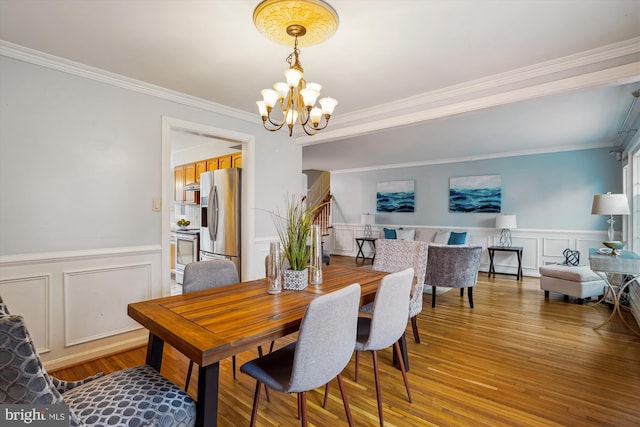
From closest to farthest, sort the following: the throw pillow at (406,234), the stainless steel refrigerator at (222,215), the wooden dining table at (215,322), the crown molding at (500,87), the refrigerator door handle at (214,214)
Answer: the wooden dining table at (215,322) < the crown molding at (500,87) < the stainless steel refrigerator at (222,215) < the refrigerator door handle at (214,214) < the throw pillow at (406,234)

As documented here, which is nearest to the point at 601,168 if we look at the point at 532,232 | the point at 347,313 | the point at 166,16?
the point at 532,232

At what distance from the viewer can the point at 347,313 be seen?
1.51 metres

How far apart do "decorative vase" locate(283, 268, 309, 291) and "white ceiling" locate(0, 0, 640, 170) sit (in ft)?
5.24

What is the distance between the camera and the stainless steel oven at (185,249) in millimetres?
4965

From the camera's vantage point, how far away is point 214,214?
4.34 meters

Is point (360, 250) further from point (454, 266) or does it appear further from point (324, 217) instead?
Answer: point (454, 266)

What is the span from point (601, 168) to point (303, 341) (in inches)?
258

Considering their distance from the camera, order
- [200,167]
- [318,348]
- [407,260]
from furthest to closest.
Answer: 1. [200,167]
2. [407,260]
3. [318,348]

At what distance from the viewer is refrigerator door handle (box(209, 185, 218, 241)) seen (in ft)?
14.2

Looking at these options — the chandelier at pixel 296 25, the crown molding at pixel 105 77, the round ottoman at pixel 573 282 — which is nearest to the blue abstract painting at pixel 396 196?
the round ottoman at pixel 573 282

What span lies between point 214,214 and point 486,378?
352 centimetres

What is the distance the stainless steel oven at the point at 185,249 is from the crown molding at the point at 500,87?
2.77 metres

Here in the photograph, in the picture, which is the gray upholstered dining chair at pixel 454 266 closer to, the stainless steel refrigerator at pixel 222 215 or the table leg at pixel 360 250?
the stainless steel refrigerator at pixel 222 215

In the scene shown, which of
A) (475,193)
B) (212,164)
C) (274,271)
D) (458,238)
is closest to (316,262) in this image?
(274,271)
